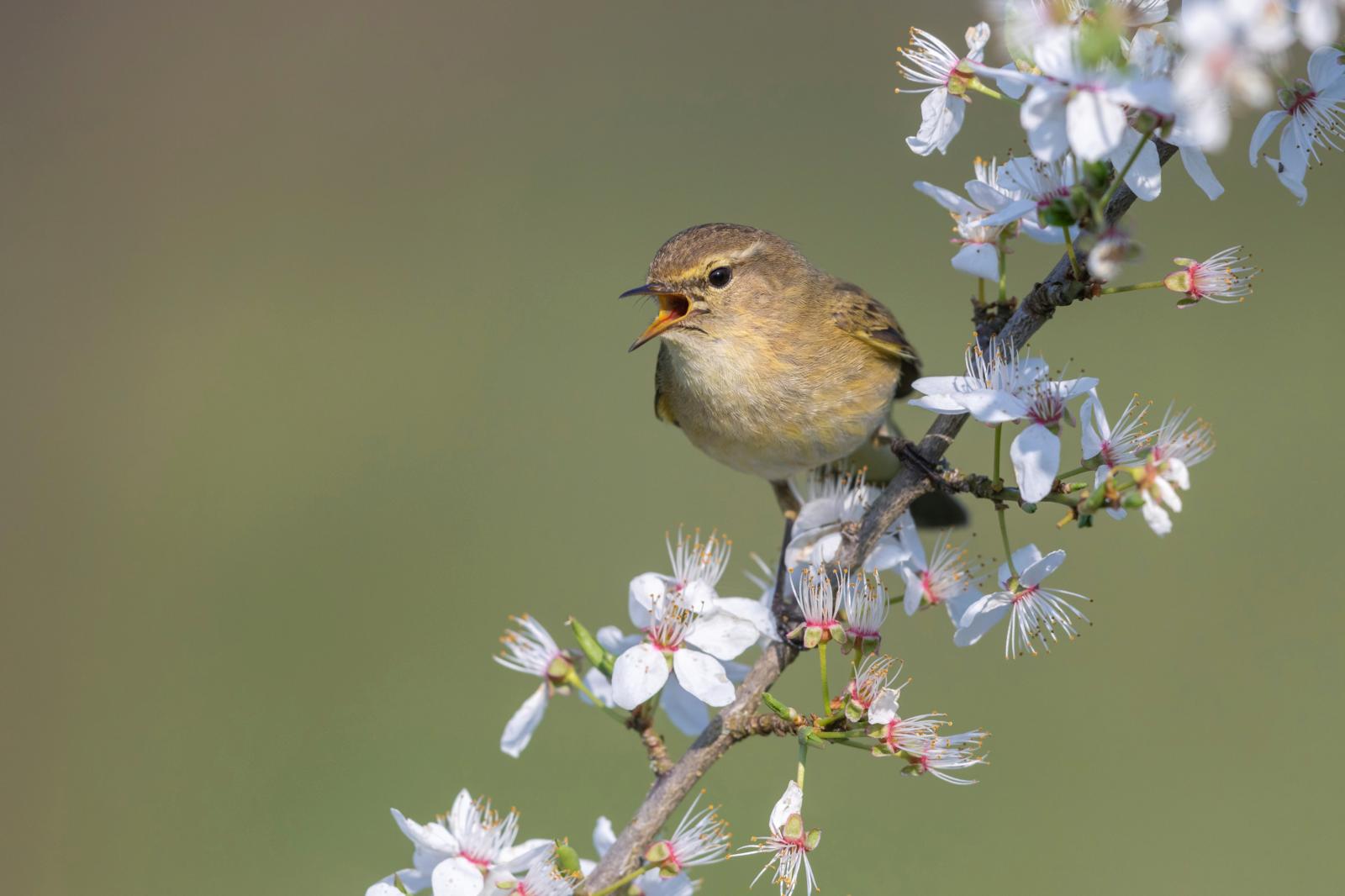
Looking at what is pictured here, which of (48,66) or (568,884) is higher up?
(48,66)

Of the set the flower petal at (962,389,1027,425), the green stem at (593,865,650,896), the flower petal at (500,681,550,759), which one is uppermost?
the flower petal at (962,389,1027,425)

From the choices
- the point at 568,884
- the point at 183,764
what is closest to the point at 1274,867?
the point at 568,884

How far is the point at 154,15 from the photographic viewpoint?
48.4ft

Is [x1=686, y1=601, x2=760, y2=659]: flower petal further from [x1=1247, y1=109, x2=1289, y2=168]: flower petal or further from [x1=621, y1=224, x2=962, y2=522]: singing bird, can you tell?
[x1=621, y1=224, x2=962, y2=522]: singing bird

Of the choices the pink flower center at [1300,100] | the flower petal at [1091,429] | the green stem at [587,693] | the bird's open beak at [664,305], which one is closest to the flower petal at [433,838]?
the green stem at [587,693]

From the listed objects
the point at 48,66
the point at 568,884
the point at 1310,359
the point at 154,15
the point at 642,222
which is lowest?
the point at 568,884

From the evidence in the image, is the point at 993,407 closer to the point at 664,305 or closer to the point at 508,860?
the point at 508,860

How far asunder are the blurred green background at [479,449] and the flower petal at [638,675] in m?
3.89

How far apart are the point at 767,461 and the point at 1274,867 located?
442 centimetres

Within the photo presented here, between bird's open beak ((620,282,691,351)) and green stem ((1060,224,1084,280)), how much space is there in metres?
1.65

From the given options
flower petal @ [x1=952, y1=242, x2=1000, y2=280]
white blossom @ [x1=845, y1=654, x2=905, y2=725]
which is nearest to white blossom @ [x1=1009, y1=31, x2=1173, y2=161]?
flower petal @ [x1=952, y1=242, x2=1000, y2=280]

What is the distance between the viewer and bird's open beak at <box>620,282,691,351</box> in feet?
12.4

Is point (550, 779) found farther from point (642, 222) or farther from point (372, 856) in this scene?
point (642, 222)

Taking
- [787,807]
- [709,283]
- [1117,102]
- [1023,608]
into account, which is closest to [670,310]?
[709,283]
